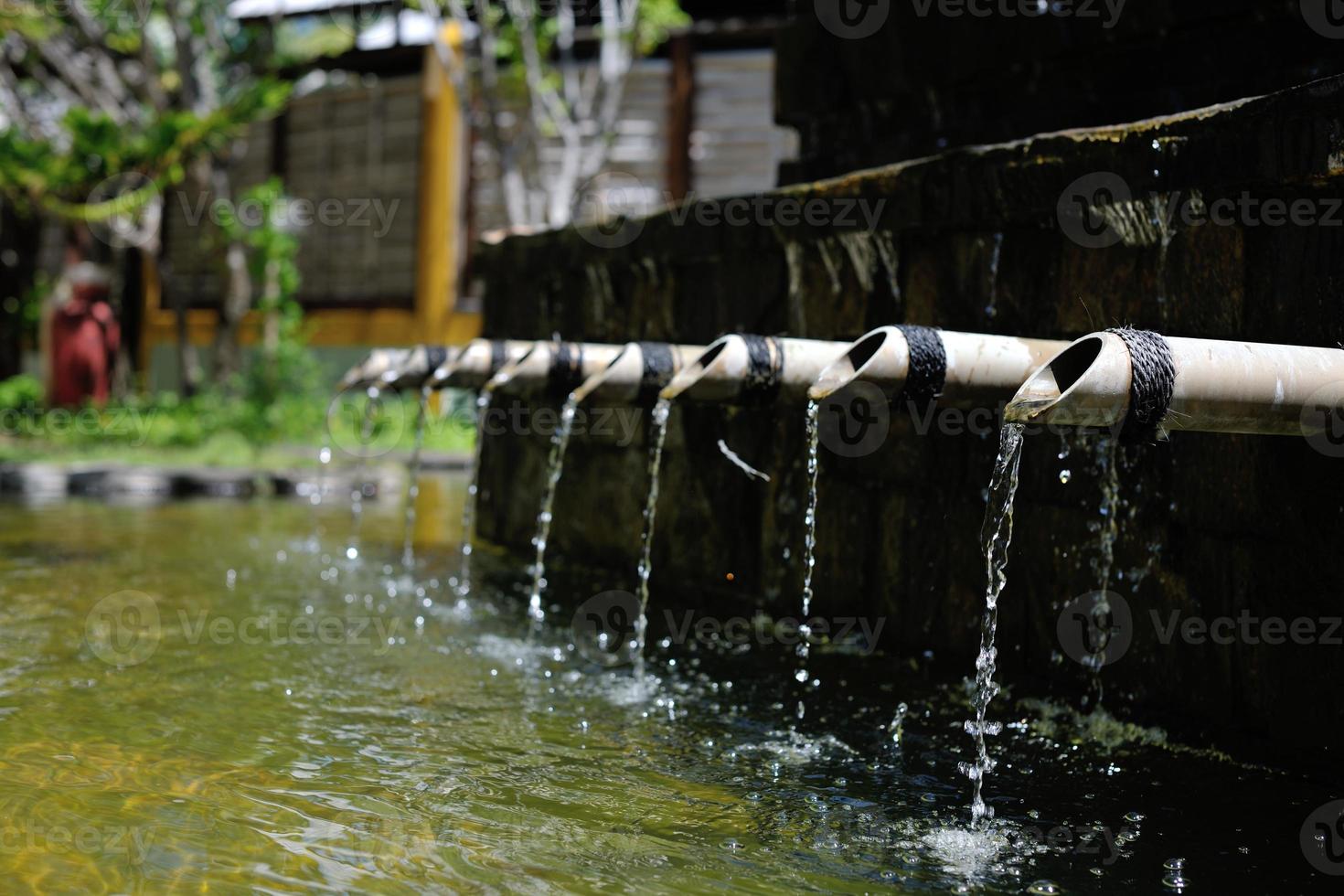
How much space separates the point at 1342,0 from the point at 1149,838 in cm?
252

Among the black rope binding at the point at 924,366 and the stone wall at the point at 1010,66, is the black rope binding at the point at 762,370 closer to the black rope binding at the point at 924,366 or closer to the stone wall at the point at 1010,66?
the black rope binding at the point at 924,366

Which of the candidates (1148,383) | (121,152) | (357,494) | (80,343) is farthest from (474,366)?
(80,343)

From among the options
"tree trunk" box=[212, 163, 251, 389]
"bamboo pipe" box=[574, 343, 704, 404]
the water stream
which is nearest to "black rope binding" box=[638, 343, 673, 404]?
"bamboo pipe" box=[574, 343, 704, 404]

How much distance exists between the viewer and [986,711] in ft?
12.5

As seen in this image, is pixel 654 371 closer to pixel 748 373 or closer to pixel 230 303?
pixel 748 373

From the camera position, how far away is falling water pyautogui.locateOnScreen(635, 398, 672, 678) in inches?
169

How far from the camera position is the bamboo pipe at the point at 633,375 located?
4.28m

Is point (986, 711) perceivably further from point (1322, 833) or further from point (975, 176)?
point (975, 176)

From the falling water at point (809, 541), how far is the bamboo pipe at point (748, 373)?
94 mm

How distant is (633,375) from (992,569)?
4.38 ft

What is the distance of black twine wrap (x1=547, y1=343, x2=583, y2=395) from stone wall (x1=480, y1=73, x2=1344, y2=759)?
1.77 ft

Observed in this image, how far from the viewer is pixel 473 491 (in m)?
6.21

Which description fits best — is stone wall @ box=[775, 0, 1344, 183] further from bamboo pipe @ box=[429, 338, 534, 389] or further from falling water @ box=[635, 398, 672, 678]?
bamboo pipe @ box=[429, 338, 534, 389]

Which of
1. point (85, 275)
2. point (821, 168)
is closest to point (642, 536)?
point (821, 168)
